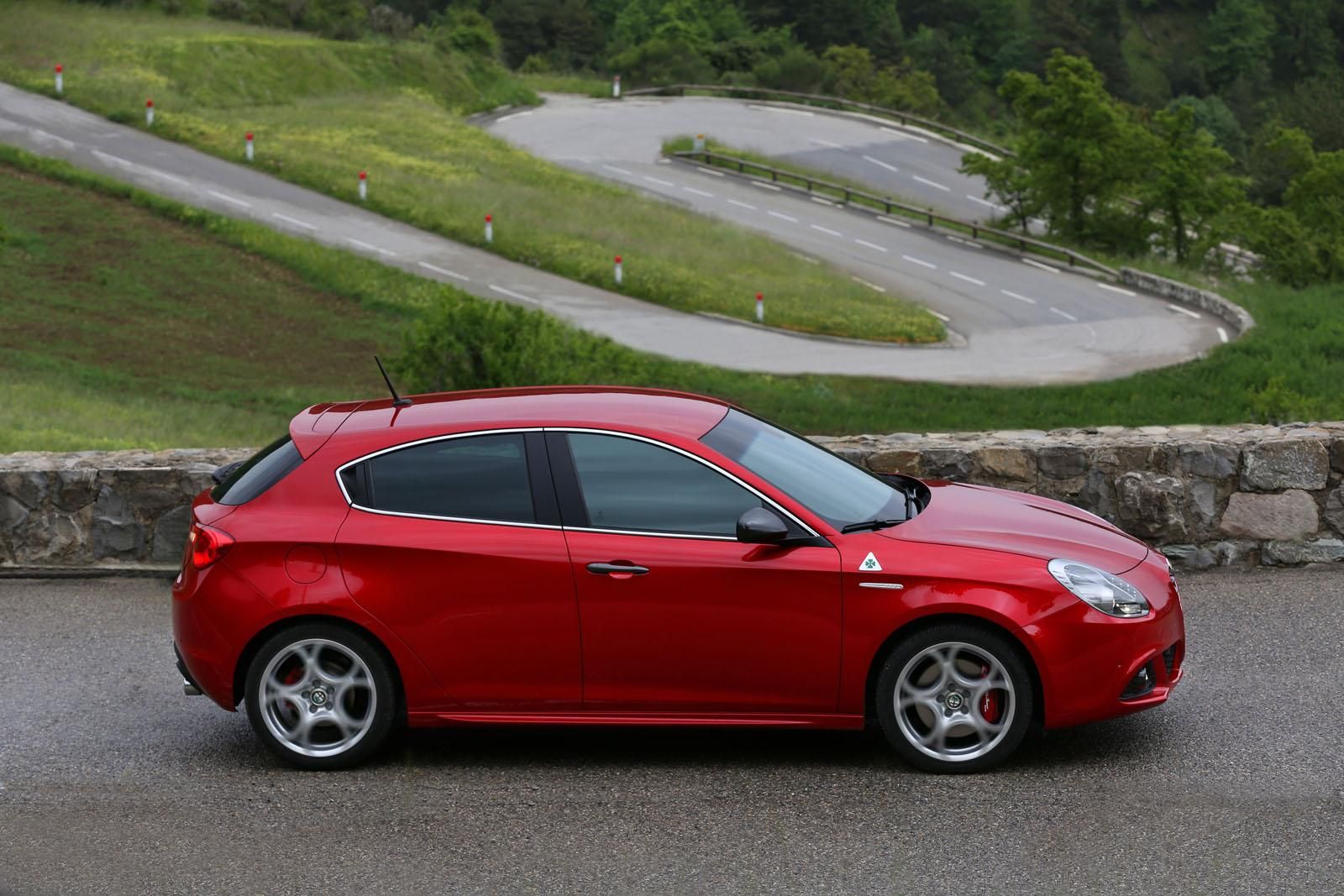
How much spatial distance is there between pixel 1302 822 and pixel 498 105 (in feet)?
183

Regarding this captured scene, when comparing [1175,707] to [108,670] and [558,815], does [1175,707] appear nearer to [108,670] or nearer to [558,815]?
[558,815]

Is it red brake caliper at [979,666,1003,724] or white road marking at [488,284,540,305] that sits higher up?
red brake caliper at [979,666,1003,724]

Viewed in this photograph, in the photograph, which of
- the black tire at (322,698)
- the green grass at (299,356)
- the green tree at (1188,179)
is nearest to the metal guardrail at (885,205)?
the green tree at (1188,179)

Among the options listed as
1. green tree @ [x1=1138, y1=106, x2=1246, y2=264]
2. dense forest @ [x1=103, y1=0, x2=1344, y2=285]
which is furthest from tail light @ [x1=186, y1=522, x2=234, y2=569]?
green tree @ [x1=1138, y1=106, x2=1246, y2=264]

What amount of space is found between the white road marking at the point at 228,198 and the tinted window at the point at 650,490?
33052 millimetres

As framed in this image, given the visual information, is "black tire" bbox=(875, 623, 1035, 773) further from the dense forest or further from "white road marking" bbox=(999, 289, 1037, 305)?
→ the dense forest

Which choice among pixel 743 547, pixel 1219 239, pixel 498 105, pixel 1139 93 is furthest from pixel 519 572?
pixel 1139 93

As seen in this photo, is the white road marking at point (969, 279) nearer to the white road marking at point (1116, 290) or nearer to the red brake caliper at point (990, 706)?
the white road marking at point (1116, 290)

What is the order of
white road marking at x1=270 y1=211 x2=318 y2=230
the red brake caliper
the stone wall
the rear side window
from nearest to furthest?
the red brake caliper, the rear side window, the stone wall, white road marking at x1=270 y1=211 x2=318 y2=230

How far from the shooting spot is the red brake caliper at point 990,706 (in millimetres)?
6676

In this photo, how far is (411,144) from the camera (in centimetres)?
4775

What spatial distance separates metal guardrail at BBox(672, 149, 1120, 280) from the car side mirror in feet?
118

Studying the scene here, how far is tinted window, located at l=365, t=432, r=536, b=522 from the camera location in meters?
6.91

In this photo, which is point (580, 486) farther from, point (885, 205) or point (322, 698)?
point (885, 205)
